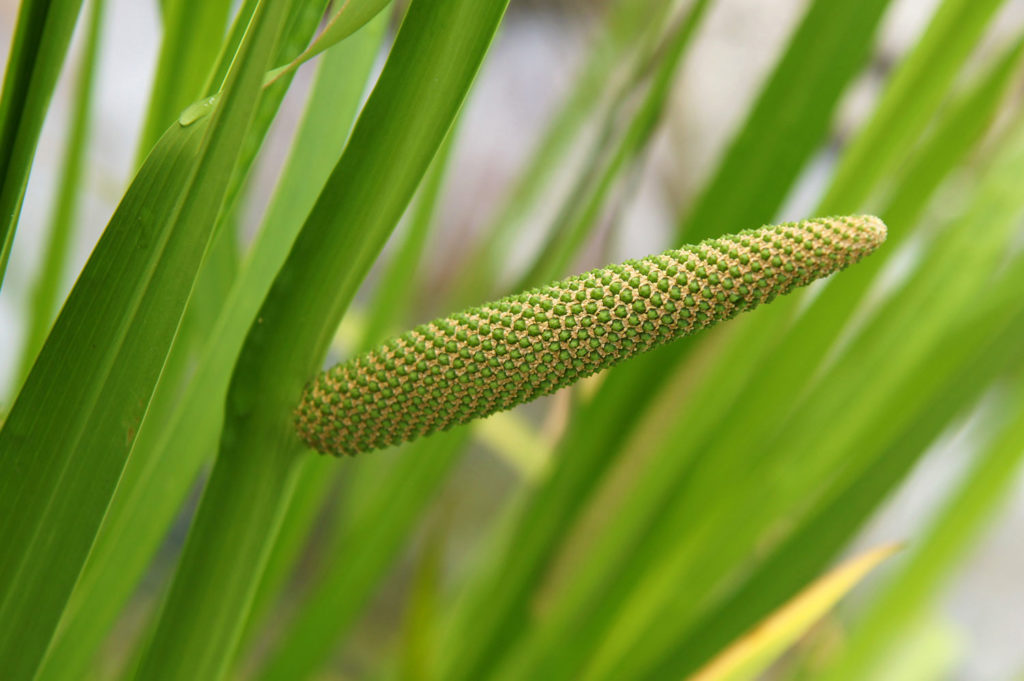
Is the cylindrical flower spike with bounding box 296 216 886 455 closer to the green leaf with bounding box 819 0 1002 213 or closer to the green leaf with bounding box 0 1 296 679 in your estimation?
the green leaf with bounding box 0 1 296 679

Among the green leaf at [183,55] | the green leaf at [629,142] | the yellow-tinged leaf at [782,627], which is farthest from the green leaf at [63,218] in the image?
the yellow-tinged leaf at [782,627]

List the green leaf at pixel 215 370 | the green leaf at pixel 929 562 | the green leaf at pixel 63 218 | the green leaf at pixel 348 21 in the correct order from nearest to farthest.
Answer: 1. the green leaf at pixel 348 21
2. the green leaf at pixel 215 370
3. the green leaf at pixel 63 218
4. the green leaf at pixel 929 562

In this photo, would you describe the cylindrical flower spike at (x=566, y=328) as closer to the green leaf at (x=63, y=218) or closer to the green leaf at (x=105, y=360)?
the green leaf at (x=105, y=360)

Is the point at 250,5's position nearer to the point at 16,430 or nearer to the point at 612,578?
the point at 16,430

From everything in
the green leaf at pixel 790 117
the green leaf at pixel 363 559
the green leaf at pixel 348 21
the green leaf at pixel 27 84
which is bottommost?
the green leaf at pixel 363 559

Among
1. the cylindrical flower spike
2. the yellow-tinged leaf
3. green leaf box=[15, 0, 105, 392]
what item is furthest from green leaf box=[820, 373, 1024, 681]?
green leaf box=[15, 0, 105, 392]

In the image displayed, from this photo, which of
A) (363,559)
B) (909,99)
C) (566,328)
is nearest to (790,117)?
(909,99)
